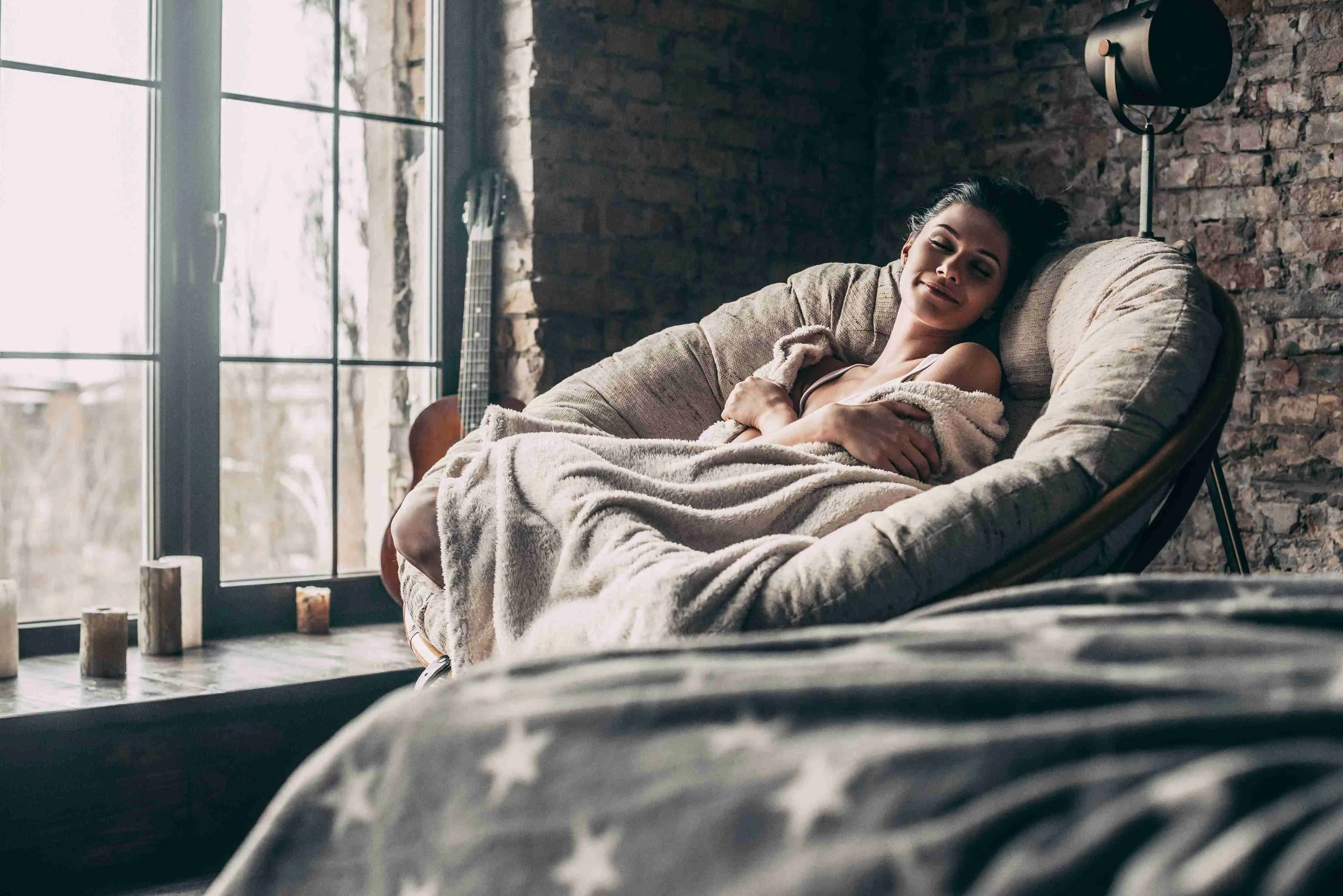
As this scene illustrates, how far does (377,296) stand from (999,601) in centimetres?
269

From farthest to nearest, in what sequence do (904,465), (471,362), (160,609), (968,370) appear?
1. (471,362)
2. (160,609)
3. (968,370)
4. (904,465)

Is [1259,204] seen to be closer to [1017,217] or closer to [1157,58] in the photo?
[1157,58]

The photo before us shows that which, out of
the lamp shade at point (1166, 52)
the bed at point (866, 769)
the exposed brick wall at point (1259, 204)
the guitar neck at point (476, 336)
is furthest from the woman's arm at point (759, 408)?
the exposed brick wall at point (1259, 204)

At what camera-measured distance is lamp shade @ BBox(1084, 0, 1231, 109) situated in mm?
2561

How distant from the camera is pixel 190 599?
9.77 feet

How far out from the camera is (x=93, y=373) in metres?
2.98

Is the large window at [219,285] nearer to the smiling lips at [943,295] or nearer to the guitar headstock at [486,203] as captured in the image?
the guitar headstock at [486,203]

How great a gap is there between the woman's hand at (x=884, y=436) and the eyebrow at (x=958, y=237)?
1.09 feet

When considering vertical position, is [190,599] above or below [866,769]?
below

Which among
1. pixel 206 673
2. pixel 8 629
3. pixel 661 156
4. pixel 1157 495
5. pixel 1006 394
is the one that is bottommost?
pixel 206 673

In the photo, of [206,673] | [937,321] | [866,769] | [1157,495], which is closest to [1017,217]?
[937,321]

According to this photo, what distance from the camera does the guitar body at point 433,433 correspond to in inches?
126

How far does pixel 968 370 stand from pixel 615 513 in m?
0.67

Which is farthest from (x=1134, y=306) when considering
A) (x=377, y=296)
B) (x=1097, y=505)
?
(x=377, y=296)
